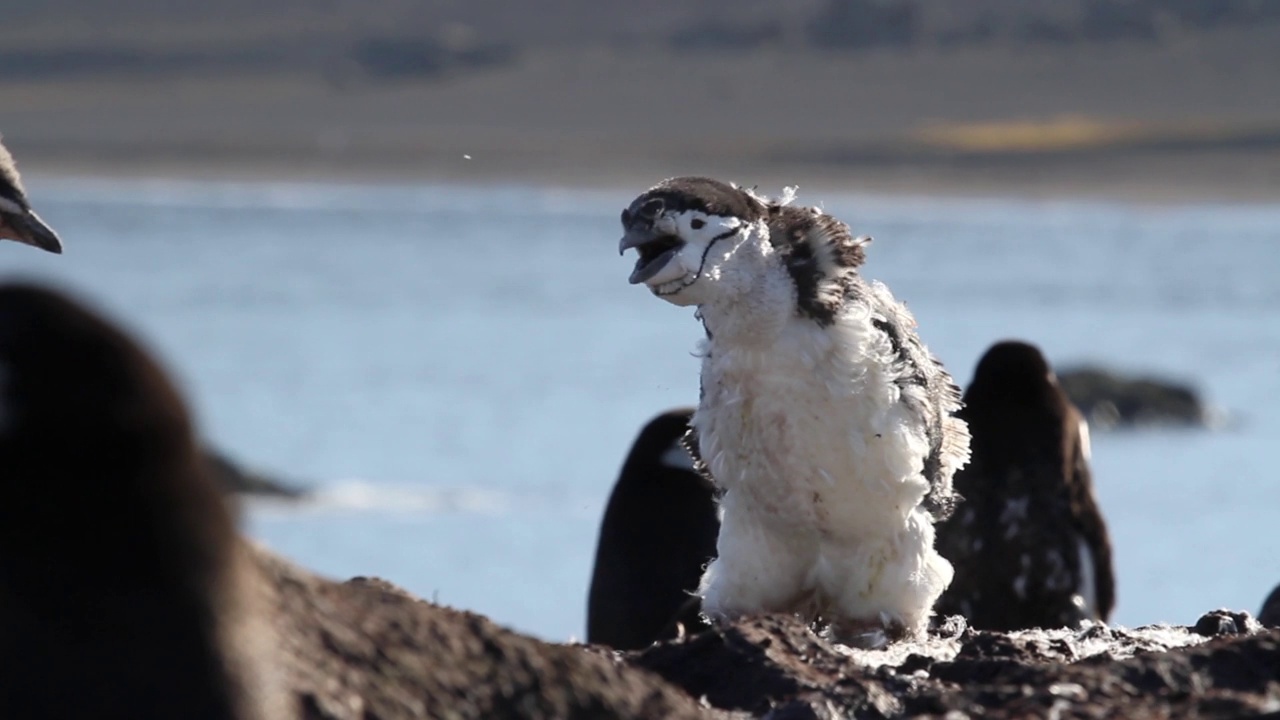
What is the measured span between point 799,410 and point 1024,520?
2.94 meters

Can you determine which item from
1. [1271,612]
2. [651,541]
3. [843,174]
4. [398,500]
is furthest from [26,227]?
[843,174]

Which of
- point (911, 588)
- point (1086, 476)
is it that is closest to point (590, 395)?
point (1086, 476)

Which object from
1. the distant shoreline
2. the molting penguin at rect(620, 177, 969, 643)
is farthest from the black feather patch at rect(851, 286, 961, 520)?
the distant shoreline

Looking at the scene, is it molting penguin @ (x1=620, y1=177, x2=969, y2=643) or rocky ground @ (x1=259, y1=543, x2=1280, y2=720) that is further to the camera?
molting penguin @ (x1=620, y1=177, x2=969, y2=643)

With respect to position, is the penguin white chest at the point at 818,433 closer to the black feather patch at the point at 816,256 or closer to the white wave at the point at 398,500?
the black feather patch at the point at 816,256

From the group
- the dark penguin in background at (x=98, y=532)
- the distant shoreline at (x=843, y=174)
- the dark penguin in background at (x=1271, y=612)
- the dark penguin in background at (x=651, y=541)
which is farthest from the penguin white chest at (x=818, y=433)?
the distant shoreline at (x=843, y=174)

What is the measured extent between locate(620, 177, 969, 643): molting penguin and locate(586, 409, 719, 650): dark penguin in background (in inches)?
73.5

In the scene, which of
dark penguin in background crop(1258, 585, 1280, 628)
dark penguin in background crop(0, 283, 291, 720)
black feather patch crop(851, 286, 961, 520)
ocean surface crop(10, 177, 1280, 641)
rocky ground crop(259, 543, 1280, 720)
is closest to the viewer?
dark penguin in background crop(0, 283, 291, 720)

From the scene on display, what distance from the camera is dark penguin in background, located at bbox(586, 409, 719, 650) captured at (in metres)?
6.90

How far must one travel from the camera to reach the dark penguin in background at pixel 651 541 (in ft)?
22.6

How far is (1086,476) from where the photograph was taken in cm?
786

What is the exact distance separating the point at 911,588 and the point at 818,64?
33.1 meters

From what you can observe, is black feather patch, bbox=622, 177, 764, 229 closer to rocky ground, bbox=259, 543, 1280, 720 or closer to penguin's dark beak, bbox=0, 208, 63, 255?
rocky ground, bbox=259, 543, 1280, 720

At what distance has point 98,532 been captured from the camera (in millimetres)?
2408
